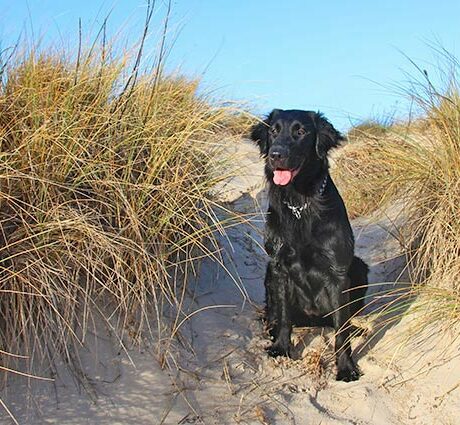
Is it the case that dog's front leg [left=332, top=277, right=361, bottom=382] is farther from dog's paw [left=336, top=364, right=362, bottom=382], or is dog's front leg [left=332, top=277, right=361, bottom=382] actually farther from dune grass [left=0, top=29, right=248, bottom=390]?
dune grass [left=0, top=29, right=248, bottom=390]

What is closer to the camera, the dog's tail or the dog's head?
the dog's head

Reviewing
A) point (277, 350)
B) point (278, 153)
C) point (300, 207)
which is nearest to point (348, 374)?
point (277, 350)

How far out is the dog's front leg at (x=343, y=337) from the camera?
3.10 metres

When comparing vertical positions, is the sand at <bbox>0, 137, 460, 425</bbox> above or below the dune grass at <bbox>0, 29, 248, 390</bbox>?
below

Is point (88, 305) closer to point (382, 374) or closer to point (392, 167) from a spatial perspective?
point (382, 374)

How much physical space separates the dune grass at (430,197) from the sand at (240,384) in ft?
0.61

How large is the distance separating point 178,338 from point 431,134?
220 centimetres

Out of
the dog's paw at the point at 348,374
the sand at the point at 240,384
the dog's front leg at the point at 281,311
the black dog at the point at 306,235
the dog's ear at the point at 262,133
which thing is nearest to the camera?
the sand at the point at 240,384

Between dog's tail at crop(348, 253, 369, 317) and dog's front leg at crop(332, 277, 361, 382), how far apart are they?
259 mm

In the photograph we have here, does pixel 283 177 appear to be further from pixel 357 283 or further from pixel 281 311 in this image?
pixel 357 283

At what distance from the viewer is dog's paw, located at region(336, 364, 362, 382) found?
3.08m

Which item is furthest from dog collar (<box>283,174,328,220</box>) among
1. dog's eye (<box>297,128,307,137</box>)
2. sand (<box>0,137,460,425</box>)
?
sand (<box>0,137,460,425</box>)

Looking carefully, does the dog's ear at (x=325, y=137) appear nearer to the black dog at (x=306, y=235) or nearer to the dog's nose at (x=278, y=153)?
the black dog at (x=306, y=235)

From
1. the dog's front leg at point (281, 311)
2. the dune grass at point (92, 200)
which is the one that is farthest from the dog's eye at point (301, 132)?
the dog's front leg at point (281, 311)
